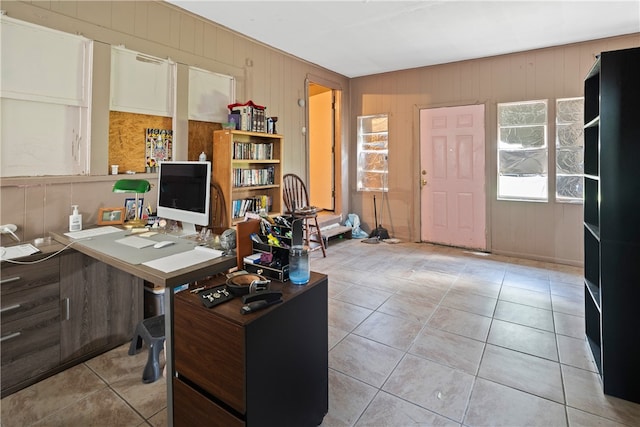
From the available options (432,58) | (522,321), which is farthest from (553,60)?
(522,321)

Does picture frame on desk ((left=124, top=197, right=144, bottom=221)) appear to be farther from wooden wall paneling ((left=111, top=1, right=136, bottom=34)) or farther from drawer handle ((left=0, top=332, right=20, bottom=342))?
wooden wall paneling ((left=111, top=1, right=136, bottom=34))

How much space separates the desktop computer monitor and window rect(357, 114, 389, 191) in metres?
3.93

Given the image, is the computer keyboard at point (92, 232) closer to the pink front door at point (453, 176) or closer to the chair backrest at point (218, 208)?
the chair backrest at point (218, 208)

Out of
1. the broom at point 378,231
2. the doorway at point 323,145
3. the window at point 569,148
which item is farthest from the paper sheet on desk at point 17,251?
the window at point 569,148

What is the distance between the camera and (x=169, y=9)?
10.2ft

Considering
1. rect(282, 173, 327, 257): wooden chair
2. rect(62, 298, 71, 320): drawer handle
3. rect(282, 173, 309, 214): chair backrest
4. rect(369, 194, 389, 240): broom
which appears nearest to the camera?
rect(62, 298, 71, 320): drawer handle

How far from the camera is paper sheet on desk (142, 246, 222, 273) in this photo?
1.55 metres

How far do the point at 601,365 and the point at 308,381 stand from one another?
1716 mm

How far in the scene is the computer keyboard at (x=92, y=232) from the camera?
7.09 feet

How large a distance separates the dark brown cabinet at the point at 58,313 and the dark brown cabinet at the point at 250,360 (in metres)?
1.14

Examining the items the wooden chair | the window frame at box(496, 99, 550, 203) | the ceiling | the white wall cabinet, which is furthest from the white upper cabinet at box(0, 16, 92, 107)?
the window frame at box(496, 99, 550, 203)

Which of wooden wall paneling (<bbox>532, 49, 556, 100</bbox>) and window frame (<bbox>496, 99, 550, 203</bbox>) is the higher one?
wooden wall paneling (<bbox>532, 49, 556, 100</bbox>)

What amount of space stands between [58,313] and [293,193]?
10.2 feet

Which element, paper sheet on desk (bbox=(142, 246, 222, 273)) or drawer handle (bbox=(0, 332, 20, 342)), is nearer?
paper sheet on desk (bbox=(142, 246, 222, 273))
